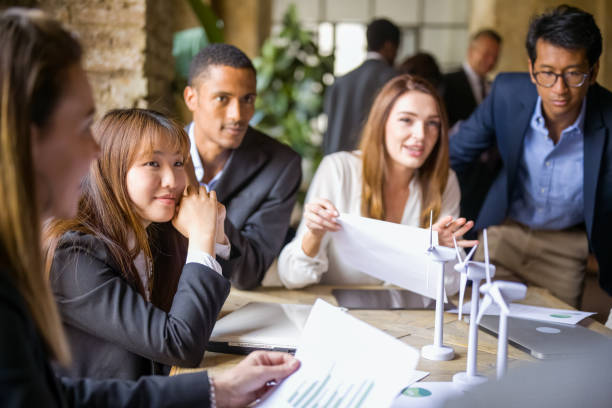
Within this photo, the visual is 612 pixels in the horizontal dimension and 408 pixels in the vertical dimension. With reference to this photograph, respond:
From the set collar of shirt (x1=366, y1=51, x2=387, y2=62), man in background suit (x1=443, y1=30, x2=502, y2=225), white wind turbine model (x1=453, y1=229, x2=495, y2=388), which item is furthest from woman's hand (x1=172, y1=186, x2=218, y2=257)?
collar of shirt (x1=366, y1=51, x2=387, y2=62)

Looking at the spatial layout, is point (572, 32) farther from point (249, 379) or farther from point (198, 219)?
point (249, 379)

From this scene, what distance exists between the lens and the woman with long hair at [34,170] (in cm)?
65

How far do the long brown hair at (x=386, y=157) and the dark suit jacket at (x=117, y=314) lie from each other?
1072mm

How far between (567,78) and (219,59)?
138cm

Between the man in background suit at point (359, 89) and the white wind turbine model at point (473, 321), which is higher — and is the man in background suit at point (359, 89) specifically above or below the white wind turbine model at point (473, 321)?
above

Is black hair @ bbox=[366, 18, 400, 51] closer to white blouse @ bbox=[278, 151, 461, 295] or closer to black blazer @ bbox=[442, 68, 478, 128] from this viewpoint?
black blazer @ bbox=[442, 68, 478, 128]

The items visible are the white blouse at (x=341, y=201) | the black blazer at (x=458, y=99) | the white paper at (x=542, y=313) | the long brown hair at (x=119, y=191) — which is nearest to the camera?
the long brown hair at (x=119, y=191)

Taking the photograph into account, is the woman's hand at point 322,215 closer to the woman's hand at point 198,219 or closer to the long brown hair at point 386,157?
the woman's hand at point 198,219

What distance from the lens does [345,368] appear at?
1.11m

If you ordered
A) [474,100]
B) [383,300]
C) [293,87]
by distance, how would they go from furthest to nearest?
[293,87] < [474,100] < [383,300]

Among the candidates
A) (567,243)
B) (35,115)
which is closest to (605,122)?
(567,243)

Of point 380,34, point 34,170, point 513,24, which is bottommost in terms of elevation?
point 34,170

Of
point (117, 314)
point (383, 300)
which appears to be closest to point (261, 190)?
point (383, 300)

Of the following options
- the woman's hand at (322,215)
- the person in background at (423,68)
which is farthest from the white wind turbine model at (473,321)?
the person in background at (423,68)
